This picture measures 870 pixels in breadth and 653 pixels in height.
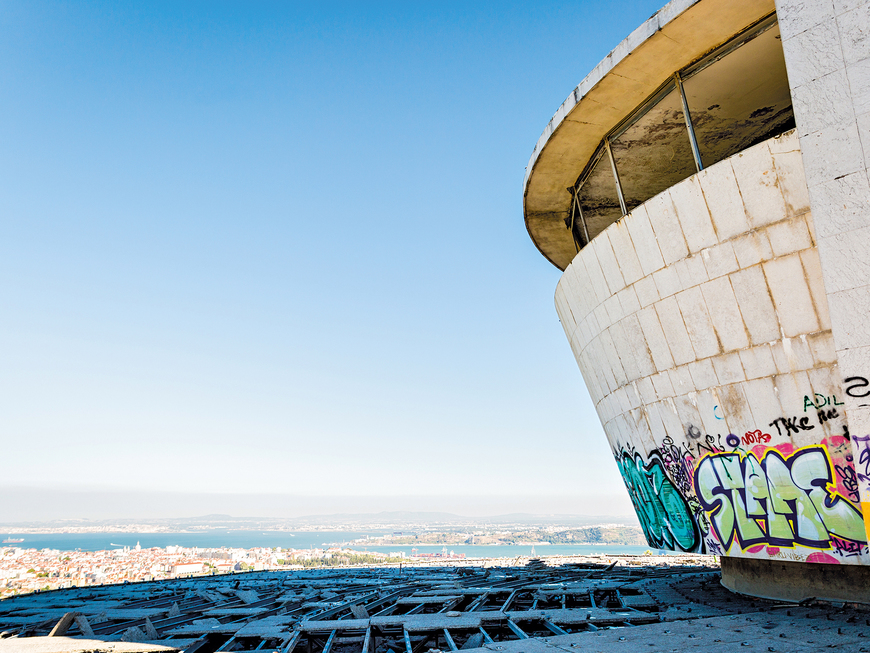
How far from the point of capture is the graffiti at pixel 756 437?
9.12m

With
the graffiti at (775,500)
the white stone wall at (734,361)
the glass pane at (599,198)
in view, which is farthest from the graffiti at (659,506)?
the glass pane at (599,198)

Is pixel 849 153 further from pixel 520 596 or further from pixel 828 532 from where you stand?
pixel 520 596

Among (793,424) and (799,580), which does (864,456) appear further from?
(799,580)

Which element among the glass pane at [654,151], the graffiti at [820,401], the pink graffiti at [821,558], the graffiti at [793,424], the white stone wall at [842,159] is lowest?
the pink graffiti at [821,558]

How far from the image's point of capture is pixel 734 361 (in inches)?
374

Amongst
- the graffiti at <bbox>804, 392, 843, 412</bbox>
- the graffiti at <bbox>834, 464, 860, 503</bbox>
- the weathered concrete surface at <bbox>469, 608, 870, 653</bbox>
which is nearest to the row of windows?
the graffiti at <bbox>804, 392, 843, 412</bbox>

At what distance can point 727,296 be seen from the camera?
9430 millimetres

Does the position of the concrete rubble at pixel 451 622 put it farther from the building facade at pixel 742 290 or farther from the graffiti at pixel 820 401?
the graffiti at pixel 820 401

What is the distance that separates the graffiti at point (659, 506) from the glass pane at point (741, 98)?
860 cm

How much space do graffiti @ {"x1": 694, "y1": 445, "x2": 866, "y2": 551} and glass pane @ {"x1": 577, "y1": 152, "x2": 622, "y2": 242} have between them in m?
8.34

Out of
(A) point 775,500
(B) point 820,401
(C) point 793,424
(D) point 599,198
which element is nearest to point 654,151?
(D) point 599,198

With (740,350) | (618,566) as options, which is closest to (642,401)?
(740,350)

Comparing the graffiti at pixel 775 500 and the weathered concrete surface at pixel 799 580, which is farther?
the weathered concrete surface at pixel 799 580

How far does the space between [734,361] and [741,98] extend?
7.19m
